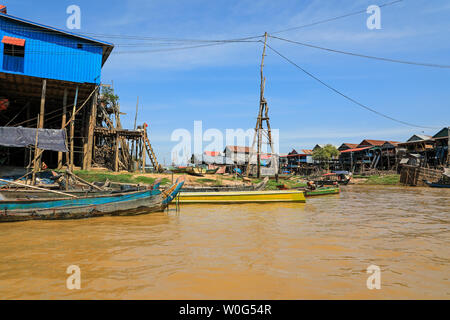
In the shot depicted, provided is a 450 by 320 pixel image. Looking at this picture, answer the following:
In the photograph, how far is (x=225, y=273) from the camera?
15.3 ft

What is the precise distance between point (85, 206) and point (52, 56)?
45.8ft

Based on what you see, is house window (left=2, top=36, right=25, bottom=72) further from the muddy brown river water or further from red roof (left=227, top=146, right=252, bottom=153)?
red roof (left=227, top=146, right=252, bottom=153)

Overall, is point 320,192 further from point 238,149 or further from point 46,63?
point 238,149

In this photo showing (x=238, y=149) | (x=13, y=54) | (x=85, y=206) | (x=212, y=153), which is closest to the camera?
(x=85, y=206)

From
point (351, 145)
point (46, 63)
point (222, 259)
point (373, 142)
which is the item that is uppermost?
point (46, 63)

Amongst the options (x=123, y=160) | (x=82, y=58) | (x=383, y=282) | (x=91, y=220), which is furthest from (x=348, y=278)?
(x=123, y=160)

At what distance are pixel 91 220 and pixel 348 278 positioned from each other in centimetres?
863

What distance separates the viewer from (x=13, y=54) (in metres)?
17.6

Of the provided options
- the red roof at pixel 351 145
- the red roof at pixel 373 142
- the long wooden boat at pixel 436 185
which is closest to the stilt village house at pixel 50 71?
the long wooden boat at pixel 436 185

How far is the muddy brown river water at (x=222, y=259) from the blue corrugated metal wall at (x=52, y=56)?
13417mm

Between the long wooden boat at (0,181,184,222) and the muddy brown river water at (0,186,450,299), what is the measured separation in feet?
1.21

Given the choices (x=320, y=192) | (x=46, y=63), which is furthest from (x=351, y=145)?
(x=46, y=63)

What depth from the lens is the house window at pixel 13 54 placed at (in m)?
17.2

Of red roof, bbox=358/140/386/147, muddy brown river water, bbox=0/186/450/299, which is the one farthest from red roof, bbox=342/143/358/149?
muddy brown river water, bbox=0/186/450/299
